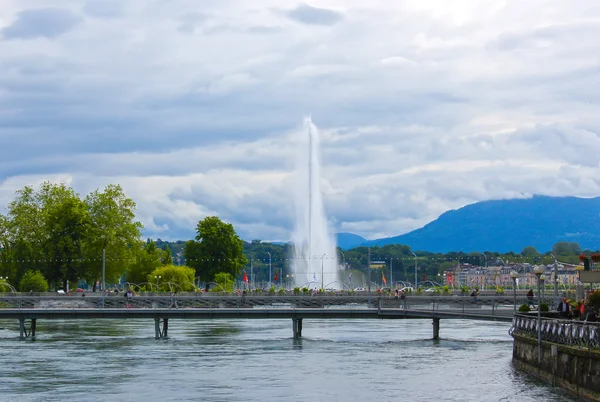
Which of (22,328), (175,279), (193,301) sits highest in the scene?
(175,279)

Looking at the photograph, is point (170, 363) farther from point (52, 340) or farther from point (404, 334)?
point (404, 334)

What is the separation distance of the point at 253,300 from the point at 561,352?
61897mm

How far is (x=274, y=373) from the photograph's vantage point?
52.8 m

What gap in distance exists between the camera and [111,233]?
12369 centimetres

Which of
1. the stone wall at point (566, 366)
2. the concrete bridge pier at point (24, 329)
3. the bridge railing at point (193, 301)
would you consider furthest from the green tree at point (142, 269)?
the stone wall at point (566, 366)

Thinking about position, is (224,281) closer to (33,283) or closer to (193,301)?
(33,283)

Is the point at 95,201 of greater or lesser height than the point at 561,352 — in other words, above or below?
above

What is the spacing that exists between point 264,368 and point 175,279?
80.6 meters

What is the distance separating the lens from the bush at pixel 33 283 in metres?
120

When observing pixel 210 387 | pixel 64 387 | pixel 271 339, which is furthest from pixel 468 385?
pixel 271 339

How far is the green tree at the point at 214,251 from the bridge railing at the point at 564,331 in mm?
100433

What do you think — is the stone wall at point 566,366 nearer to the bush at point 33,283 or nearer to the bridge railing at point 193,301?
the bridge railing at point 193,301

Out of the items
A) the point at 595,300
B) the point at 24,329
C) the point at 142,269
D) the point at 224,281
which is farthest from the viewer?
the point at 142,269

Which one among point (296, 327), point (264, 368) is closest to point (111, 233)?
point (296, 327)
